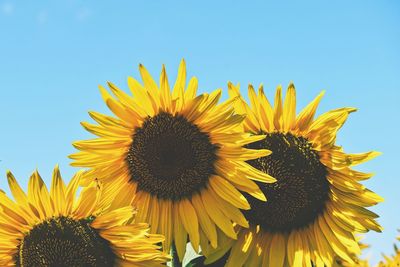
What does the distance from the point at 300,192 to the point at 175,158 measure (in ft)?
2.81

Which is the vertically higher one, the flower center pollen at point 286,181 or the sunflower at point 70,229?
the flower center pollen at point 286,181

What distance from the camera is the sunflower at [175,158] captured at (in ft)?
12.6

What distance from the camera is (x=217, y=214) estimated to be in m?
4.03

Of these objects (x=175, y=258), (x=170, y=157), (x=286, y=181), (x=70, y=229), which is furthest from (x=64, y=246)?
(x=286, y=181)

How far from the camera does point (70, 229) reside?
3709mm

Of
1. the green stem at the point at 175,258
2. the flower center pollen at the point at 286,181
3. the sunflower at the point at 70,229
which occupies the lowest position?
the green stem at the point at 175,258

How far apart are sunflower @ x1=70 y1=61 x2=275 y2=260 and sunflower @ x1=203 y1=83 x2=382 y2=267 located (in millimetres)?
188

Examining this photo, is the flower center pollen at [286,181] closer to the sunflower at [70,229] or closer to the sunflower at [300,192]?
the sunflower at [300,192]

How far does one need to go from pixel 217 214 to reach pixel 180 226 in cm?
25

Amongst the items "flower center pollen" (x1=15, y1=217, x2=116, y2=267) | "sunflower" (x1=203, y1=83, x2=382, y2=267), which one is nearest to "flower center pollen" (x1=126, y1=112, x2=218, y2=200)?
"sunflower" (x1=203, y1=83, x2=382, y2=267)

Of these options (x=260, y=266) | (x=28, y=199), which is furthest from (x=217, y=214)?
(x=28, y=199)

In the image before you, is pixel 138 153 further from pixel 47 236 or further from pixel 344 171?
pixel 344 171

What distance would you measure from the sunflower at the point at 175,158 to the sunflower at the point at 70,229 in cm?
28

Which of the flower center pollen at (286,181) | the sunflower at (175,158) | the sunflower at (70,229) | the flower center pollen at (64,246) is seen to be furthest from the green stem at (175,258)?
the flower center pollen at (286,181)
